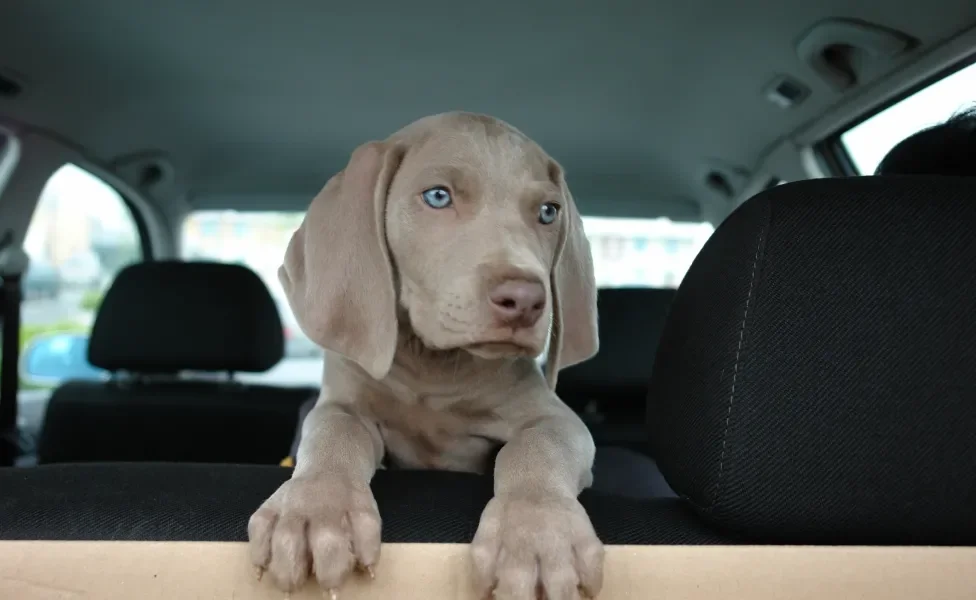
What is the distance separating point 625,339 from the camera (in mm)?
3635

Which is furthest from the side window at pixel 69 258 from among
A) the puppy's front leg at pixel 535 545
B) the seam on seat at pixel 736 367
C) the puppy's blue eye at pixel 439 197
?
the seam on seat at pixel 736 367

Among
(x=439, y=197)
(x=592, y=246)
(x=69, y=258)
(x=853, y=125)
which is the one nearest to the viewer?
(x=439, y=197)

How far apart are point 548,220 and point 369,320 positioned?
0.50m

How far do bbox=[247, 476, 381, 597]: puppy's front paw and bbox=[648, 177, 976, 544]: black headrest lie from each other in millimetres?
528

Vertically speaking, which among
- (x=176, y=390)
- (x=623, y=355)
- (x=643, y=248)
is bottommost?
(x=176, y=390)

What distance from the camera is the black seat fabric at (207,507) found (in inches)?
47.0

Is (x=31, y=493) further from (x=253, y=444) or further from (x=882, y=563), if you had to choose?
(x=253, y=444)

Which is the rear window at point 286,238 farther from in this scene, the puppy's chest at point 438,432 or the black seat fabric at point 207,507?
the black seat fabric at point 207,507

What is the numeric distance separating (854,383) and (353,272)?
990 millimetres

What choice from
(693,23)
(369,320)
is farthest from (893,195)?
(693,23)

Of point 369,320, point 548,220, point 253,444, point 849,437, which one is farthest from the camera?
point 253,444

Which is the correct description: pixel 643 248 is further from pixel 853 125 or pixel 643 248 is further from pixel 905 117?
pixel 905 117

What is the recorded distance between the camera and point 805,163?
12.9ft

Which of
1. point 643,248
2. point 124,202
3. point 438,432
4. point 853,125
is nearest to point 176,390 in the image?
point 124,202
